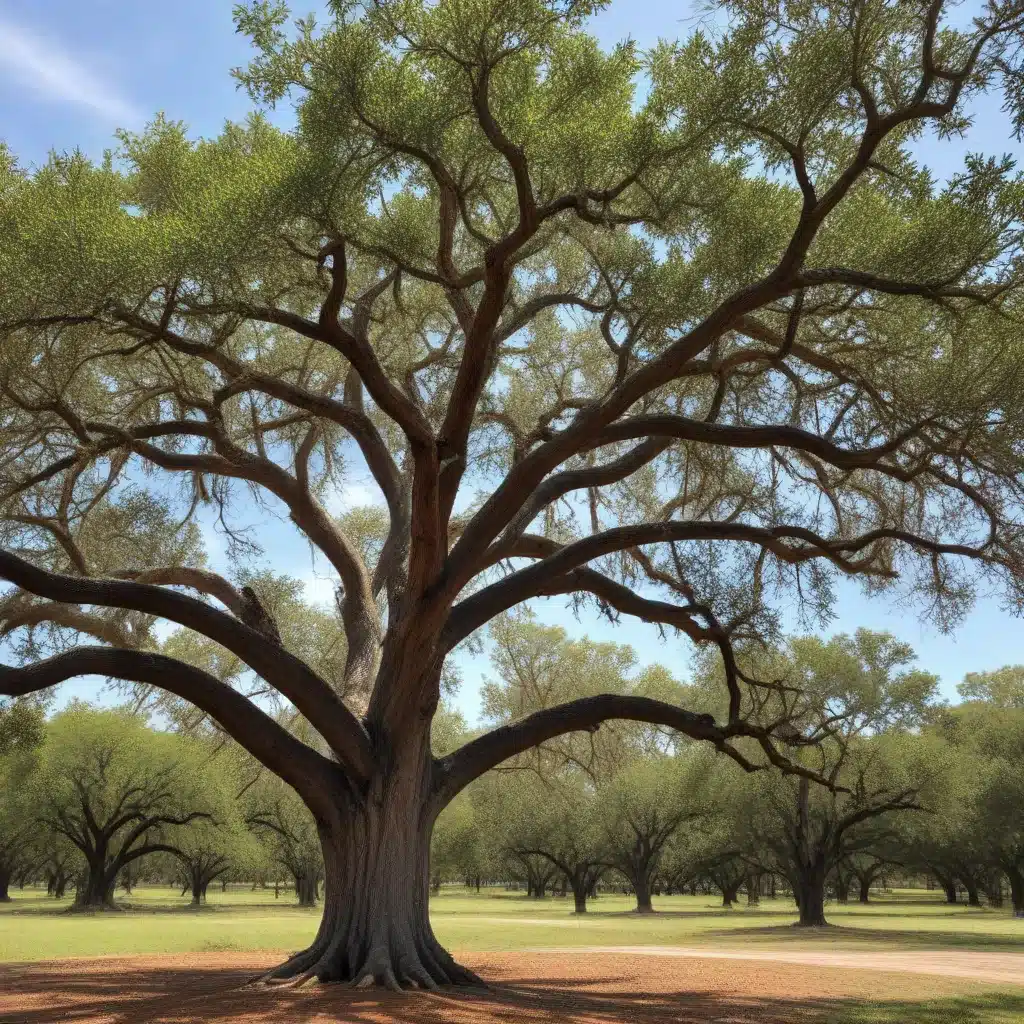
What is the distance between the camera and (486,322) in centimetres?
944

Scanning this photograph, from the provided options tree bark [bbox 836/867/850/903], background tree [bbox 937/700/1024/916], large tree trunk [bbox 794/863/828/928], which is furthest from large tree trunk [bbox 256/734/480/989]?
tree bark [bbox 836/867/850/903]

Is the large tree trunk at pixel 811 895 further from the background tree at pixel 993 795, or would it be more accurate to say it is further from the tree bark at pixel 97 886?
the tree bark at pixel 97 886

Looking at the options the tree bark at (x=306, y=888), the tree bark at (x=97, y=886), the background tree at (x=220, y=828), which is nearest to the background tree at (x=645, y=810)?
the background tree at (x=220, y=828)

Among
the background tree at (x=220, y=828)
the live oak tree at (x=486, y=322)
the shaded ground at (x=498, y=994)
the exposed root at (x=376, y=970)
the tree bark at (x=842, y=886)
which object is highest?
the live oak tree at (x=486, y=322)

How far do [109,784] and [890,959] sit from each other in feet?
102

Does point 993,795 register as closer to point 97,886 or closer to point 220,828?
point 220,828

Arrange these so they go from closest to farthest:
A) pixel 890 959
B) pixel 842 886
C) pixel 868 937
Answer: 1. pixel 890 959
2. pixel 868 937
3. pixel 842 886

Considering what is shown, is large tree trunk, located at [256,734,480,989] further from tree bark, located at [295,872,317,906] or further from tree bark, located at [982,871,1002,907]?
tree bark, located at [982,871,1002,907]

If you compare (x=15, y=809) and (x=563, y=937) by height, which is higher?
(x=15, y=809)

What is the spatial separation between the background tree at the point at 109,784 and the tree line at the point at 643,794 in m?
0.08

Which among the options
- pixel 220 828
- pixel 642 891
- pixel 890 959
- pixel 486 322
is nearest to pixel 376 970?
pixel 486 322

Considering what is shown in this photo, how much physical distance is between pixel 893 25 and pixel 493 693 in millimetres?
26651

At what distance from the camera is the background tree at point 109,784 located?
36.7 metres

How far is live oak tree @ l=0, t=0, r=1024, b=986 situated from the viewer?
31.3ft
